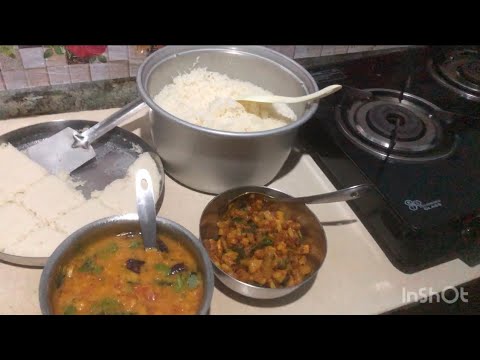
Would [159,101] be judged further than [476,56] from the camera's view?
No

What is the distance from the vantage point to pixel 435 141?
132cm

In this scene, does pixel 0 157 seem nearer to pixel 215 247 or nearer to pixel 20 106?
pixel 20 106

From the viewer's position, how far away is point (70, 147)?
1.27 m

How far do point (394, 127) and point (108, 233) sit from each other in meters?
0.91

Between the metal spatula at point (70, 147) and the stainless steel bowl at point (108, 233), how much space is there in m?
0.32

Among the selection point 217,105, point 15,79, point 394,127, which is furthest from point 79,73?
point 394,127

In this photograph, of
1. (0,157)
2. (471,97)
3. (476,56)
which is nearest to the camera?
(0,157)

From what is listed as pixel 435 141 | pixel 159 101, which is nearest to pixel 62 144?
pixel 159 101

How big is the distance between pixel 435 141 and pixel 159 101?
2.82ft

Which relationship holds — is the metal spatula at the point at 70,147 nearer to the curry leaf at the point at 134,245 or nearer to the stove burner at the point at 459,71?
the curry leaf at the point at 134,245

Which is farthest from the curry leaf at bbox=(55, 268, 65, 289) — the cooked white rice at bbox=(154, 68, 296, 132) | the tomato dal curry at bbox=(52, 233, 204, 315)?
the cooked white rice at bbox=(154, 68, 296, 132)

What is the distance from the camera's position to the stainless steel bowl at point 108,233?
34.0 inches

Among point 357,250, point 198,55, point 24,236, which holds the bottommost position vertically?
point 357,250
